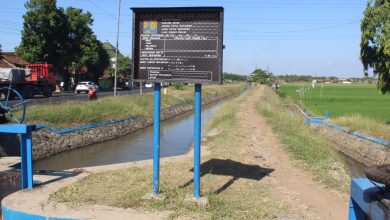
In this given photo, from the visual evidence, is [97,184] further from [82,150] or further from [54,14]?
[54,14]

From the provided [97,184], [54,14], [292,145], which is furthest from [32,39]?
[97,184]

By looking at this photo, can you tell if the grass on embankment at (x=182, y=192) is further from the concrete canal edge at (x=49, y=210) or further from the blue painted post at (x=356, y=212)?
the blue painted post at (x=356, y=212)

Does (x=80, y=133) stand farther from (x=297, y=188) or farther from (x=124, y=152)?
(x=297, y=188)

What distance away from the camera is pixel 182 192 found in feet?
24.8

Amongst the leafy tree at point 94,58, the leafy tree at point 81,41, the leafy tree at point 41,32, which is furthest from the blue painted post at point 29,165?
the leafy tree at point 94,58

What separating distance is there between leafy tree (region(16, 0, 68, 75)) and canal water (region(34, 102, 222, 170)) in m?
26.4

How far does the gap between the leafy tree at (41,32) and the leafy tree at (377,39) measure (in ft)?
119

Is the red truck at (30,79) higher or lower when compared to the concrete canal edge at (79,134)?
higher

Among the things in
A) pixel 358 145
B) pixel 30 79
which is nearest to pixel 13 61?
pixel 30 79

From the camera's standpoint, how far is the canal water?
16469 millimetres

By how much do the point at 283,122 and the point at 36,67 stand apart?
80.5 ft

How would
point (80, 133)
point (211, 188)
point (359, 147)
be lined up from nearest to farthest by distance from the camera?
point (211, 188) < point (359, 147) < point (80, 133)

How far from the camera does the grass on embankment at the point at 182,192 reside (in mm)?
6773

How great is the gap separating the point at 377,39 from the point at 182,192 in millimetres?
15849
